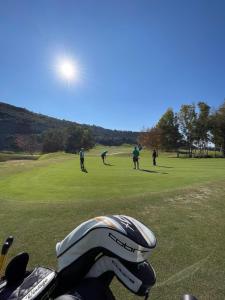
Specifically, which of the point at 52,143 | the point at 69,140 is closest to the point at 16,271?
the point at 69,140

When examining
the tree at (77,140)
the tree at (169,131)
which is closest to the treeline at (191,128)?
the tree at (169,131)

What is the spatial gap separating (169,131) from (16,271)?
86.1m

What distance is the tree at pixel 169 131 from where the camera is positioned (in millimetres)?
87375

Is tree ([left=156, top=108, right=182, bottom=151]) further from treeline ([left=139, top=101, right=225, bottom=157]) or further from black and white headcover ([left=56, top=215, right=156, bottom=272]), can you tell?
black and white headcover ([left=56, top=215, right=156, bottom=272])

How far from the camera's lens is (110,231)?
9.34ft

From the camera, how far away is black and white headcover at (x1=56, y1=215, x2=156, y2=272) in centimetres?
279

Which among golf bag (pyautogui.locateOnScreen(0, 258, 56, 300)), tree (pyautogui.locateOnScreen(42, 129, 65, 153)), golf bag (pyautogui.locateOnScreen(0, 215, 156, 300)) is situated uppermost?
tree (pyautogui.locateOnScreen(42, 129, 65, 153))

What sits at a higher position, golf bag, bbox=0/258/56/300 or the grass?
golf bag, bbox=0/258/56/300

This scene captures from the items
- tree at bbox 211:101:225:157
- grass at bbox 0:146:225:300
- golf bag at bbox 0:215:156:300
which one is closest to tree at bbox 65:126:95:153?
tree at bbox 211:101:225:157

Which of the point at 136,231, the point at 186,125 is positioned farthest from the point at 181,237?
the point at 186,125

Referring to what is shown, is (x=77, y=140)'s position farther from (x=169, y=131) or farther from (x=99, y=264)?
(x=99, y=264)

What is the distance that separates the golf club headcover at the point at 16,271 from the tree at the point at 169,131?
8567cm

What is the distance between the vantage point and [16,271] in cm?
325

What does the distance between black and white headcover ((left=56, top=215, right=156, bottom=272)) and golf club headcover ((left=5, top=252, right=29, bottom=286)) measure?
19.7 inches
